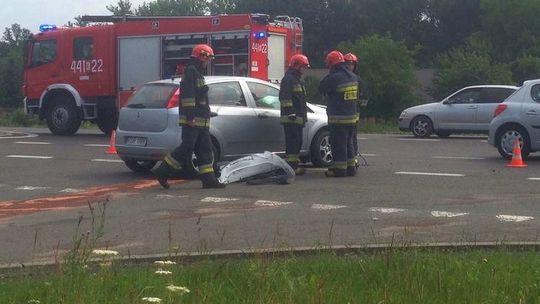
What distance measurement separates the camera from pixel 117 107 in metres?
27.0

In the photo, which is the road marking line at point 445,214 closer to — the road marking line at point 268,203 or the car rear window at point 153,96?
the road marking line at point 268,203

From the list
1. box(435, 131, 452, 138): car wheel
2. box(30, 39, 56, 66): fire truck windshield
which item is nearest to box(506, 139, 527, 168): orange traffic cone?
box(435, 131, 452, 138): car wheel

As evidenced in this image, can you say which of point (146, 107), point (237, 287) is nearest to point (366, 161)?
point (146, 107)

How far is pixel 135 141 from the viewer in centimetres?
1534

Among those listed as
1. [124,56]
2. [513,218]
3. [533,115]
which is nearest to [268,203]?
[513,218]

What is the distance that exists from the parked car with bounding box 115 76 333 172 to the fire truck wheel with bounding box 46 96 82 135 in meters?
11.4

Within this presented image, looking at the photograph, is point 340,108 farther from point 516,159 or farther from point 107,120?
point 107,120

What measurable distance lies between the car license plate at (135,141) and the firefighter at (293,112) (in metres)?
2.08

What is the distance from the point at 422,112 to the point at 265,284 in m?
21.8

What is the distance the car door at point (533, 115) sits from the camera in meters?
17.9

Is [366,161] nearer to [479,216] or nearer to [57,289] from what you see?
[479,216]

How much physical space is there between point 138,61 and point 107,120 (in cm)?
227

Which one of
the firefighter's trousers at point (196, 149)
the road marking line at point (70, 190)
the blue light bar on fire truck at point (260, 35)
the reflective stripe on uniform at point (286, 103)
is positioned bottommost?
the road marking line at point (70, 190)

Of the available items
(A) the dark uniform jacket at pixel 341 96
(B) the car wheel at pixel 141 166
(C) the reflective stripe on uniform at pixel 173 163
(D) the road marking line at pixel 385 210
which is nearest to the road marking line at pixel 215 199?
(C) the reflective stripe on uniform at pixel 173 163
